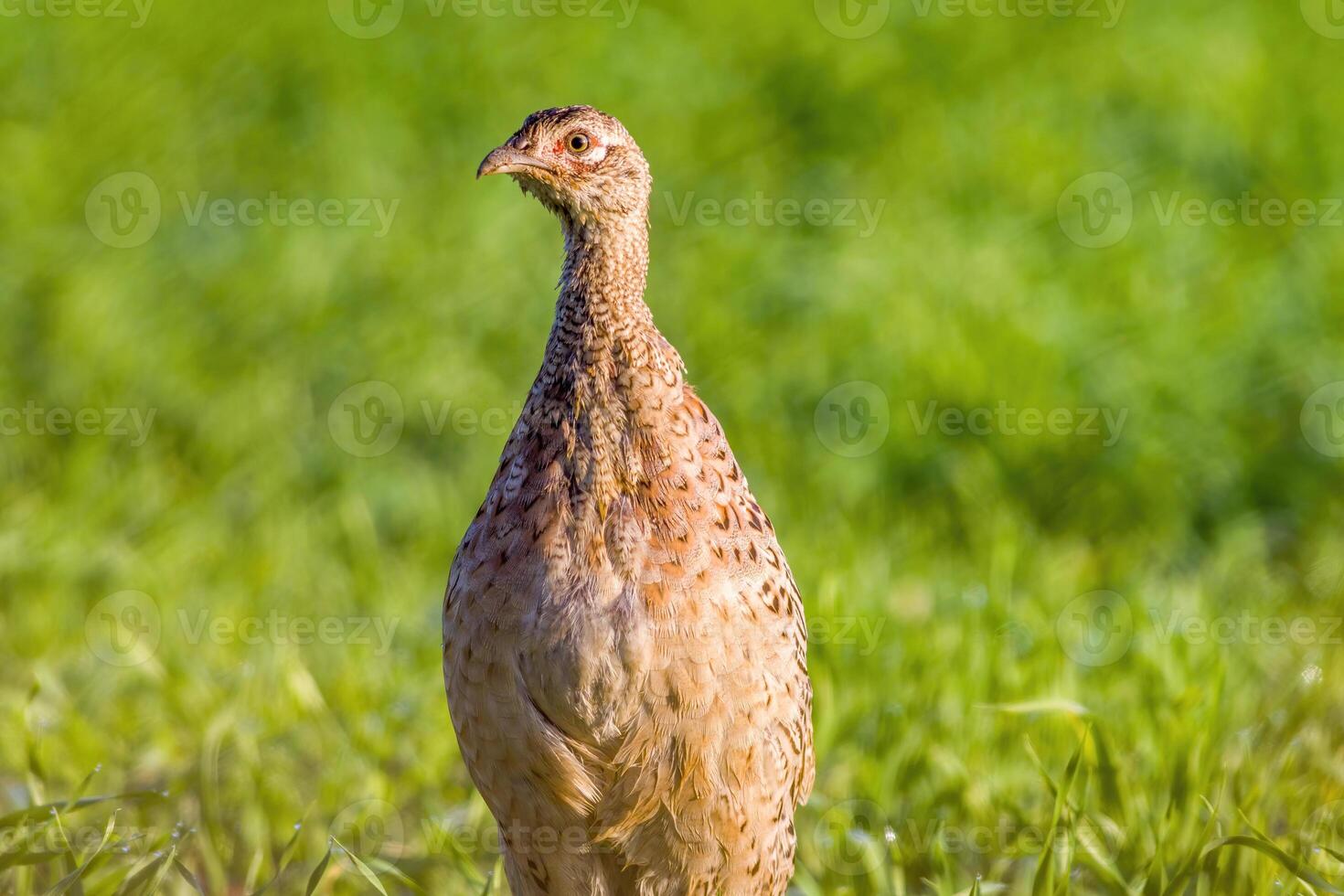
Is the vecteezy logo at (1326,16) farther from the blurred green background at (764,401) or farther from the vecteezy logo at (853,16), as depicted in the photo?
the vecteezy logo at (853,16)

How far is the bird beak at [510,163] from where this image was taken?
3.17m

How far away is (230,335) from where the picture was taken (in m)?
7.10

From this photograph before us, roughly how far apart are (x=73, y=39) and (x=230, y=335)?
262 centimetres

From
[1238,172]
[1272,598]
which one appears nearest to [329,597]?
[1272,598]
